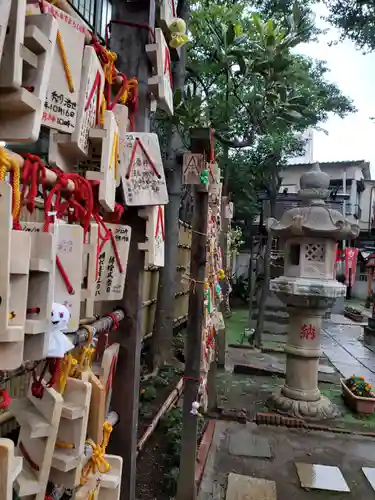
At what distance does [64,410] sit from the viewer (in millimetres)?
1287

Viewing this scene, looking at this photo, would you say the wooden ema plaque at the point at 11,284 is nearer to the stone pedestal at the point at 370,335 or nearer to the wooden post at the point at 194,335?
the wooden post at the point at 194,335

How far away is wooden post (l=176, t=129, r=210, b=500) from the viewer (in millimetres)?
3992

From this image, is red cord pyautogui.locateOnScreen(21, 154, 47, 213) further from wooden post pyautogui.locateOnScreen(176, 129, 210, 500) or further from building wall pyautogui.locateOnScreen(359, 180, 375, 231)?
building wall pyautogui.locateOnScreen(359, 180, 375, 231)

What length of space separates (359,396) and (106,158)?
657 cm

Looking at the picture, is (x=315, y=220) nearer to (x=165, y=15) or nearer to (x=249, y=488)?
(x=249, y=488)

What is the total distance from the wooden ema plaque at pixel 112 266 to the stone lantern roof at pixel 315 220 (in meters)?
5.25

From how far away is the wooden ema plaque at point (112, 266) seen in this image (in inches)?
65.2

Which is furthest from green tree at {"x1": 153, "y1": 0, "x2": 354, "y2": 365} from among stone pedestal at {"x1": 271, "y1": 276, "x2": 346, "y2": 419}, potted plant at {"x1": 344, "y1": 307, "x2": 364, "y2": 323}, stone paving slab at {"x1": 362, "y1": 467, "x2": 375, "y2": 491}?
potted plant at {"x1": 344, "y1": 307, "x2": 364, "y2": 323}

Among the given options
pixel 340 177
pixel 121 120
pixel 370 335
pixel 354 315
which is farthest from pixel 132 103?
pixel 340 177

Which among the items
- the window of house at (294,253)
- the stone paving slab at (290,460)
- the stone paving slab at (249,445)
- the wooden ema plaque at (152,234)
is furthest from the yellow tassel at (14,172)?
the window of house at (294,253)

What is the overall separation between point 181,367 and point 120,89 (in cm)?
664

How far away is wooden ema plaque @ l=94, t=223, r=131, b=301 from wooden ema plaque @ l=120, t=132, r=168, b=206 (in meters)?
0.13

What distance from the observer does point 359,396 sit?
6738mm

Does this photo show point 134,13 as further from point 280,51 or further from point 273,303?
point 273,303
